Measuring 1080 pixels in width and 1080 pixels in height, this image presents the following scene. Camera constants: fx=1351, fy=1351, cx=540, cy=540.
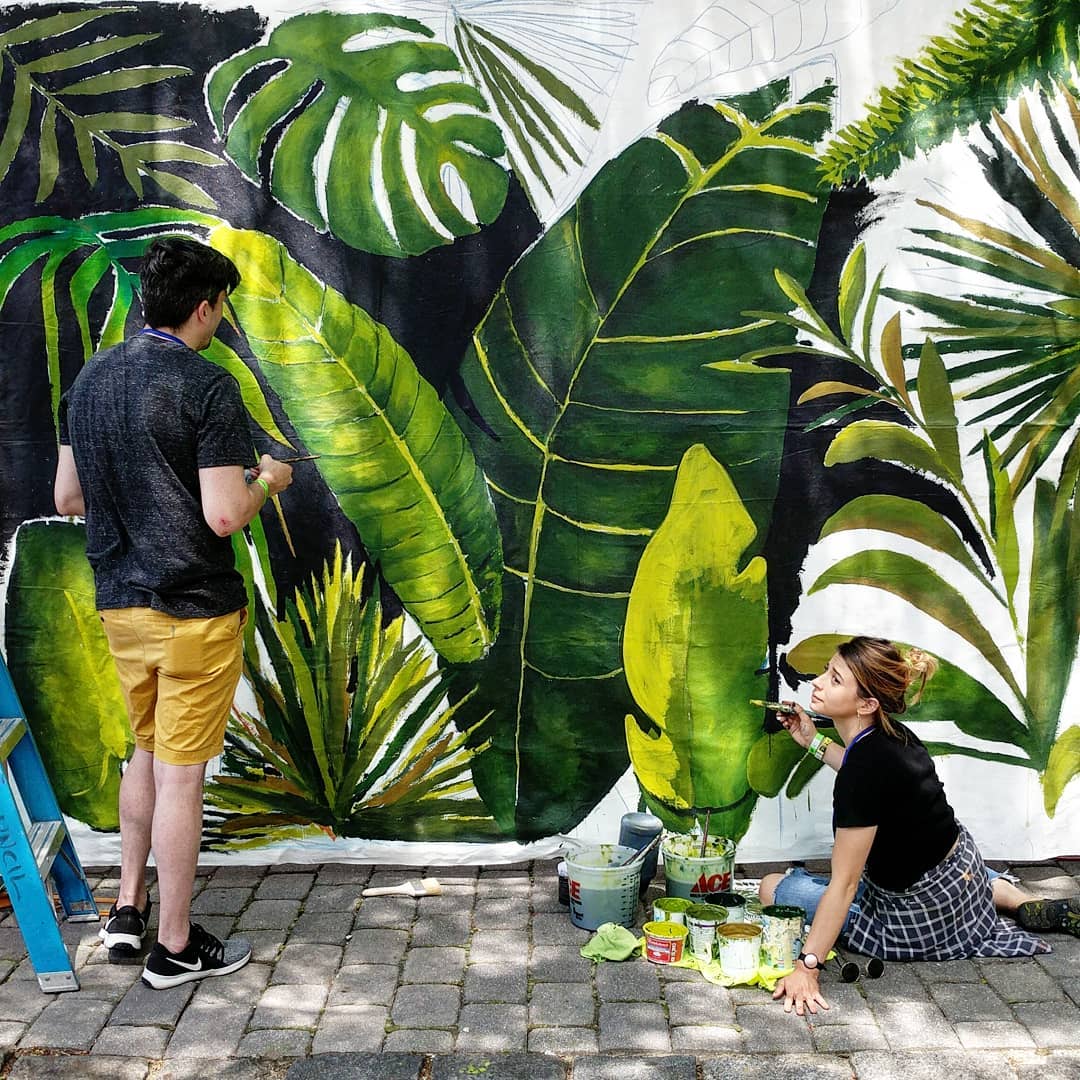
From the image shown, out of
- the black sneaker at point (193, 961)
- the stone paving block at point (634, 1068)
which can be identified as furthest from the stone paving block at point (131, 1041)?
the stone paving block at point (634, 1068)

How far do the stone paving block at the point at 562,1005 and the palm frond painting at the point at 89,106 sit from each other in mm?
2651

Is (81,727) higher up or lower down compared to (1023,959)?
higher up

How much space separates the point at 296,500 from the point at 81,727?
108cm

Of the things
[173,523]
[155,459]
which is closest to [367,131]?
[155,459]

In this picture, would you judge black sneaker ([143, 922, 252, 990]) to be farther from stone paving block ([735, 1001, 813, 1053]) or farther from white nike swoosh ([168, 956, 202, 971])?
stone paving block ([735, 1001, 813, 1053])

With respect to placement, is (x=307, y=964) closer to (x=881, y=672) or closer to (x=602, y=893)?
(x=602, y=893)

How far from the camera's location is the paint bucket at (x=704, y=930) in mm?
3879

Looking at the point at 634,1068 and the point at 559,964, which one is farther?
the point at 559,964

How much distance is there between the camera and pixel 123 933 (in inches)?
154

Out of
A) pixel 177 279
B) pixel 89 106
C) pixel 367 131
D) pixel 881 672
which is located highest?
pixel 89 106

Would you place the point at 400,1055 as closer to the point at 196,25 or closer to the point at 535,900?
the point at 535,900

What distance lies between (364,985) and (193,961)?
1.59 ft

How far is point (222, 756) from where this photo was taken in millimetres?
4590

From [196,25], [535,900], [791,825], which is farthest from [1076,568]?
[196,25]
